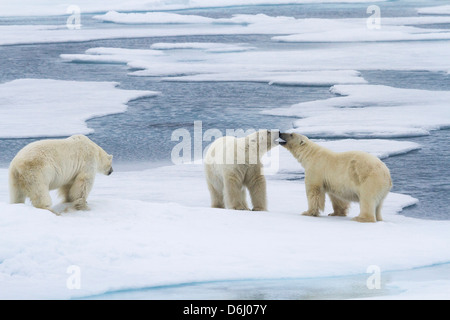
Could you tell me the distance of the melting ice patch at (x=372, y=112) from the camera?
9195 mm

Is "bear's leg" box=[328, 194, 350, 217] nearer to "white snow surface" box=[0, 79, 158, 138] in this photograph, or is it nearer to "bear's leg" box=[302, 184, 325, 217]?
"bear's leg" box=[302, 184, 325, 217]

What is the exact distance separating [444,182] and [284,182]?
1.39 m

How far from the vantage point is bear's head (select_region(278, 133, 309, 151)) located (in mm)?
5441

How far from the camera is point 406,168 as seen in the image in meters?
7.52

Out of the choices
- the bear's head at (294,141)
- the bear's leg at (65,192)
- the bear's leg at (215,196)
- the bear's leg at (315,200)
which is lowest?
the bear's leg at (215,196)

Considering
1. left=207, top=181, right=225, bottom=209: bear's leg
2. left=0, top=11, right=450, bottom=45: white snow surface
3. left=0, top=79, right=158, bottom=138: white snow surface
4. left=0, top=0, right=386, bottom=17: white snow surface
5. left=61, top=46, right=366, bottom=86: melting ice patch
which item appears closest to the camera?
left=207, top=181, right=225, bottom=209: bear's leg

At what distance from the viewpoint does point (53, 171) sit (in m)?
4.56

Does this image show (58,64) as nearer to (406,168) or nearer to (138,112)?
(138,112)

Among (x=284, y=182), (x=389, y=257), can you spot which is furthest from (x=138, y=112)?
(x=389, y=257)

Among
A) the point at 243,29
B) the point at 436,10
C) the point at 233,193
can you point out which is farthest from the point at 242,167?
the point at 436,10

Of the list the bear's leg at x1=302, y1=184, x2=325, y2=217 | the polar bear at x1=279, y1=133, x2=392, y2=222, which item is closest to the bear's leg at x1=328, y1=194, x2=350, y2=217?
the polar bear at x1=279, y1=133, x2=392, y2=222

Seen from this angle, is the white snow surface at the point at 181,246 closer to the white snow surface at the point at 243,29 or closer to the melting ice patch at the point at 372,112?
the melting ice patch at the point at 372,112

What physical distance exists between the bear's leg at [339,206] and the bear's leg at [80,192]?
5.47ft

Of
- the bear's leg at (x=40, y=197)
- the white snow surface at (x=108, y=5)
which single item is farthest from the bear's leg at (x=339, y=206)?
the white snow surface at (x=108, y=5)
